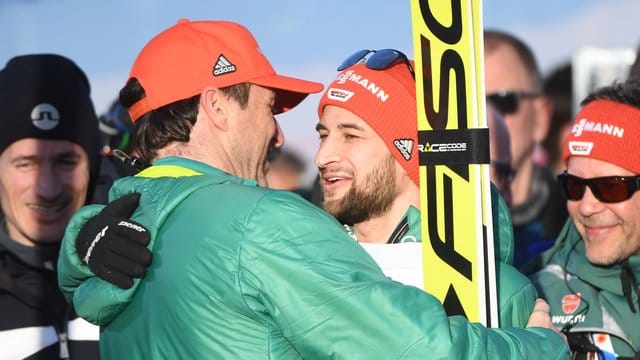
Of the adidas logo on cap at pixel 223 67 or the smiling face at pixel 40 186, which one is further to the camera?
the smiling face at pixel 40 186

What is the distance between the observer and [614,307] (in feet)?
13.9

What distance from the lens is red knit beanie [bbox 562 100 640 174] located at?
A: 14.1 feet

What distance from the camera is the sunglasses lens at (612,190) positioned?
4.26 m

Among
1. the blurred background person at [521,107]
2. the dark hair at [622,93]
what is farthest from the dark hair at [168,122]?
the blurred background person at [521,107]

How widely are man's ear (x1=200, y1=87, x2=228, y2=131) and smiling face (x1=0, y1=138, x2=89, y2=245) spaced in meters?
1.84

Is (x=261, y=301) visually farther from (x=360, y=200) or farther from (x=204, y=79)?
(x=360, y=200)

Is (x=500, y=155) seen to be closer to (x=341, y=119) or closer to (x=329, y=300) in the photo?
(x=341, y=119)

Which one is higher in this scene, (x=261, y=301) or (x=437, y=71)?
(x=437, y=71)

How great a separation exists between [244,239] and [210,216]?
0.42 feet

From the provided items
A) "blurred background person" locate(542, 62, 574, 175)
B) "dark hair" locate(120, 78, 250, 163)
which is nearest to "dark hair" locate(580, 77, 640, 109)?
"dark hair" locate(120, 78, 250, 163)

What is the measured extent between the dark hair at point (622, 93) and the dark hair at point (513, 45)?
295cm

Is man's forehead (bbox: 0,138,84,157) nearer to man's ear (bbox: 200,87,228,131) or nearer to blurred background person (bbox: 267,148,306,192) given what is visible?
man's ear (bbox: 200,87,228,131)

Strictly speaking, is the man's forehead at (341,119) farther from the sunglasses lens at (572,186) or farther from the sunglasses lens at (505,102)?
the sunglasses lens at (505,102)

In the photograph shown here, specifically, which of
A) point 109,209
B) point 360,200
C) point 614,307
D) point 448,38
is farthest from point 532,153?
point 109,209
